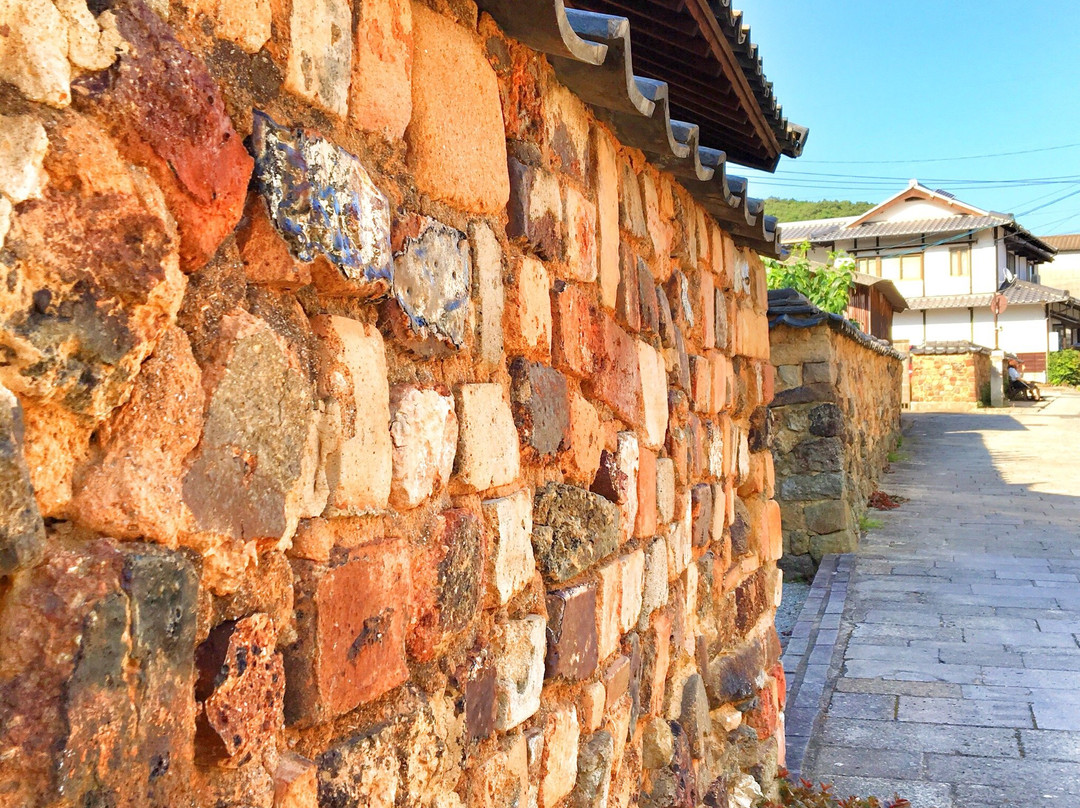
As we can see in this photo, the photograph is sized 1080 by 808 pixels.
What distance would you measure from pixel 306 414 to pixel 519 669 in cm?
70

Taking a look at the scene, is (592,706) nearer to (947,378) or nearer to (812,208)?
(947,378)

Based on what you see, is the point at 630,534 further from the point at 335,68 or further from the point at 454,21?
the point at 335,68

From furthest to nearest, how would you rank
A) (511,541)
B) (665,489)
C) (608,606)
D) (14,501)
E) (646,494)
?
(665,489) → (646,494) → (608,606) → (511,541) → (14,501)

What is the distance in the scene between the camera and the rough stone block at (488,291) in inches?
54.0

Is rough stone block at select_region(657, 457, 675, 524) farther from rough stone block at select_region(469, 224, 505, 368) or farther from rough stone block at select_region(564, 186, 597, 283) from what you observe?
rough stone block at select_region(469, 224, 505, 368)

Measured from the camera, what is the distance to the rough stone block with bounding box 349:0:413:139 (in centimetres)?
107

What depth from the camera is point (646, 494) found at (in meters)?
2.19

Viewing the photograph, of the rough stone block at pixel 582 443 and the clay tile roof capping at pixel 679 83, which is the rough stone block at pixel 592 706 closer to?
the rough stone block at pixel 582 443

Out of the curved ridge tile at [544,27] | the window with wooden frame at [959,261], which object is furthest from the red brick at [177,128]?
the window with wooden frame at [959,261]

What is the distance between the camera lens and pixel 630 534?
6.82 feet

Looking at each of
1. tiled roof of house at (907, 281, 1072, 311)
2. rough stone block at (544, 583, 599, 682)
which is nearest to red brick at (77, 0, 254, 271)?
rough stone block at (544, 583, 599, 682)

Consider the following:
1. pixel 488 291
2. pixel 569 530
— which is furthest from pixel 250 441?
pixel 569 530

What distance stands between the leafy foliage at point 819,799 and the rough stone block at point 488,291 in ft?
8.33

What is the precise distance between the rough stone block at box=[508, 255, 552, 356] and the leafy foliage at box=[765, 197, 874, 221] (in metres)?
51.8
